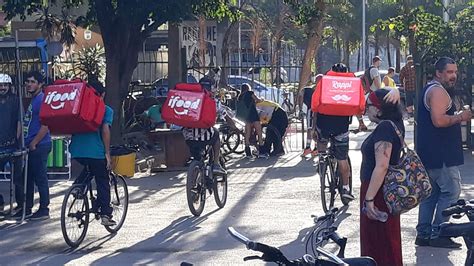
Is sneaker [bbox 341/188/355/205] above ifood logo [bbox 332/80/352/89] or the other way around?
the other way around

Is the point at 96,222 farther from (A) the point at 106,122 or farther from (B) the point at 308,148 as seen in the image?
(B) the point at 308,148

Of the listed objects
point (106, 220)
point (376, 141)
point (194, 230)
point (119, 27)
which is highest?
point (119, 27)

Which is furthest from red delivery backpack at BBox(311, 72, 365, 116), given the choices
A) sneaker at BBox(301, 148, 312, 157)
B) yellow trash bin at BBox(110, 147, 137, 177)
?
sneaker at BBox(301, 148, 312, 157)

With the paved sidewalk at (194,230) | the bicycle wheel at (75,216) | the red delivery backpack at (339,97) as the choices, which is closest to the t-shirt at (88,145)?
the bicycle wheel at (75,216)

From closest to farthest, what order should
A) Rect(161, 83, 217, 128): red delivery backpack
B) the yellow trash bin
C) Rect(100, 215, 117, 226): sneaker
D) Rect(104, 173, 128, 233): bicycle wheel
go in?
Rect(100, 215, 117, 226): sneaker < Rect(104, 173, 128, 233): bicycle wheel < Rect(161, 83, 217, 128): red delivery backpack < the yellow trash bin

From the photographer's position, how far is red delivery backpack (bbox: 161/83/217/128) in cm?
1198

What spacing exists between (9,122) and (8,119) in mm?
58

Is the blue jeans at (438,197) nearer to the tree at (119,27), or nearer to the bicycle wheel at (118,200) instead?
the bicycle wheel at (118,200)

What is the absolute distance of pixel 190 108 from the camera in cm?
1203

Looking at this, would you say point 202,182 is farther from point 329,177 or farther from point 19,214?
point 19,214

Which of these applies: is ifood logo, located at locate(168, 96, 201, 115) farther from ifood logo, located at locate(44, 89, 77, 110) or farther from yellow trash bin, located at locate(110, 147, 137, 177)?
yellow trash bin, located at locate(110, 147, 137, 177)

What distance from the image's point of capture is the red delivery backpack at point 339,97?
1234cm

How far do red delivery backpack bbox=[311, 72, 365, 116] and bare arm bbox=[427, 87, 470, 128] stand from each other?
3.38 meters

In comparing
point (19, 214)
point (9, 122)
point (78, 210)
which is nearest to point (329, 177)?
point (78, 210)
